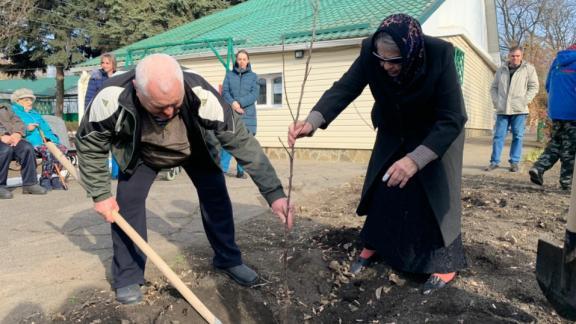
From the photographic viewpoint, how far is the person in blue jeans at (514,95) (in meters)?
7.29

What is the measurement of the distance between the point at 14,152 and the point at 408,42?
19.8ft

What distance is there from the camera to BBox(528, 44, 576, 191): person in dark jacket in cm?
540

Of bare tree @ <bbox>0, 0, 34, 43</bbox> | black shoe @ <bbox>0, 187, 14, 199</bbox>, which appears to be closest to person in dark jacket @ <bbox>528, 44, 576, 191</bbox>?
black shoe @ <bbox>0, 187, 14, 199</bbox>

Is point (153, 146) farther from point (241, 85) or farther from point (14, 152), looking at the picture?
point (14, 152)

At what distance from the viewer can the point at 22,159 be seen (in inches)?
253

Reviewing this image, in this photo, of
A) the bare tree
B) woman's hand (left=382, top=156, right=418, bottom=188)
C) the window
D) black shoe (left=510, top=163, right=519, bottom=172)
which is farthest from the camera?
the bare tree

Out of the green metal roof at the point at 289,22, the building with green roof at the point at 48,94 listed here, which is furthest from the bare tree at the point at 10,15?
the building with green roof at the point at 48,94

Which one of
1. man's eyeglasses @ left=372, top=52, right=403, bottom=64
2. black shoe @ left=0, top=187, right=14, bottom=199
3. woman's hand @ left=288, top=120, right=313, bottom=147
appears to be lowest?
black shoe @ left=0, top=187, right=14, bottom=199

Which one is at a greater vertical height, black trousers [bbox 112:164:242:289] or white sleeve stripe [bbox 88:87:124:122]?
white sleeve stripe [bbox 88:87:124:122]

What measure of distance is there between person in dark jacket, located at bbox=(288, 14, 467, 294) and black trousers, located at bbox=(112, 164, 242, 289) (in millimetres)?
782

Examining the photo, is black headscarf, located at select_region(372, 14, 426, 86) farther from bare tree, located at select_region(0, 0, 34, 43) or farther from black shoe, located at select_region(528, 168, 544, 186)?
bare tree, located at select_region(0, 0, 34, 43)

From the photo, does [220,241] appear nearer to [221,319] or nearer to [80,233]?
[221,319]

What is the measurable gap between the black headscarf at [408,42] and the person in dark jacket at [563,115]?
12.6ft

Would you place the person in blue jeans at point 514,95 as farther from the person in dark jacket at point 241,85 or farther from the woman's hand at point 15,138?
the woman's hand at point 15,138
